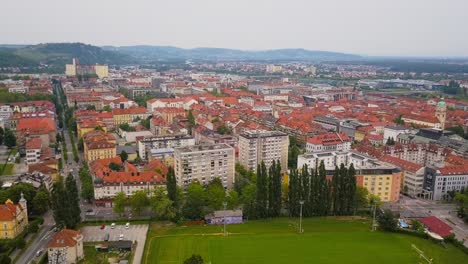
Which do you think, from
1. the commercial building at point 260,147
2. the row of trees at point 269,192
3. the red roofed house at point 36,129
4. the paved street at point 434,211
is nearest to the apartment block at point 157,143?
the commercial building at point 260,147

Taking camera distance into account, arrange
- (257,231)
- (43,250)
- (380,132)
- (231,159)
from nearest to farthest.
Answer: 1. (43,250)
2. (257,231)
3. (231,159)
4. (380,132)

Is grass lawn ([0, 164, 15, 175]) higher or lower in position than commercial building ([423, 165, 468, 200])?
lower

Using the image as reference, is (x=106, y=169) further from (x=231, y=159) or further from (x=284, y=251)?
(x=284, y=251)

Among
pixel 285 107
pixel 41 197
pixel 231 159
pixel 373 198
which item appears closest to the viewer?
pixel 41 197

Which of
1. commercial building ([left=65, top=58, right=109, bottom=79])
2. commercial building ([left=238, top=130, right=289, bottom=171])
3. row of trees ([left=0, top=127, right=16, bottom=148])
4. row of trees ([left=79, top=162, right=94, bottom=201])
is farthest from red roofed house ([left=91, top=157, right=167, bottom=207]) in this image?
commercial building ([left=65, top=58, right=109, bottom=79])

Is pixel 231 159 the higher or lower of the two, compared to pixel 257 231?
higher

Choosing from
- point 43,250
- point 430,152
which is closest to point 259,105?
point 430,152

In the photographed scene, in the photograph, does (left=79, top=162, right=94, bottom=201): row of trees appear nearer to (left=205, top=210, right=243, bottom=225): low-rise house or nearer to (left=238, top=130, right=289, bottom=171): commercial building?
(left=205, top=210, right=243, bottom=225): low-rise house

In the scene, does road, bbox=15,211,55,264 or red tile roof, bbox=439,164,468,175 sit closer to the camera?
road, bbox=15,211,55,264
